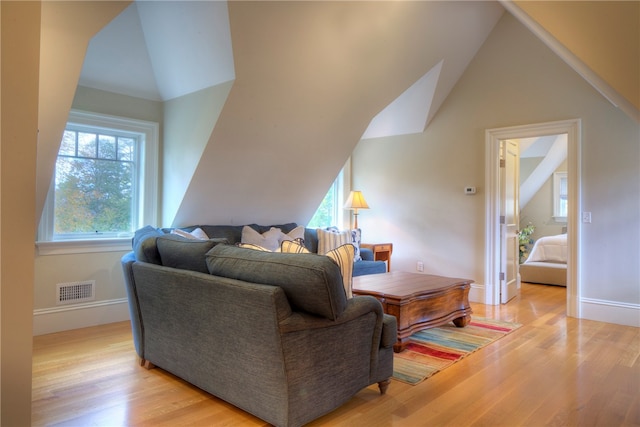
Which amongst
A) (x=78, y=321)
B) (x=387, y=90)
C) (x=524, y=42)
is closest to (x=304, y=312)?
(x=78, y=321)

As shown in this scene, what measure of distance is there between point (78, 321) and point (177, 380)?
5.69 ft

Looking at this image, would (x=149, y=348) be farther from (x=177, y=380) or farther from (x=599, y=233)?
(x=599, y=233)

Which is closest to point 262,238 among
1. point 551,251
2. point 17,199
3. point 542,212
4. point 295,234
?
point 295,234

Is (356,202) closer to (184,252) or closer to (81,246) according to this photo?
(81,246)

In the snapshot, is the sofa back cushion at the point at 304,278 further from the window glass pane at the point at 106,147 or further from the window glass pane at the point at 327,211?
the window glass pane at the point at 327,211

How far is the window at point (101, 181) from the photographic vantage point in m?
3.66

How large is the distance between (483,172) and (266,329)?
151 inches

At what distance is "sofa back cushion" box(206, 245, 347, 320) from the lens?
1.82m

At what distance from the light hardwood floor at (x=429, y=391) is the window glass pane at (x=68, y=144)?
1600 mm

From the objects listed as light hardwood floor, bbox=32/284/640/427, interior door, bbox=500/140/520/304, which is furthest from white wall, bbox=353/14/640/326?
light hardwood floor, bbox=32/284/640/427

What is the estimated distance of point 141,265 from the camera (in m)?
2.62

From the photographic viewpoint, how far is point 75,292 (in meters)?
3.71

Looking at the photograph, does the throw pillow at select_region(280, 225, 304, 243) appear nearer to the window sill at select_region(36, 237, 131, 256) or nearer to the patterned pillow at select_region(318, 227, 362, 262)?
the patterned pillow at select_region(318, 227, 362, 262)

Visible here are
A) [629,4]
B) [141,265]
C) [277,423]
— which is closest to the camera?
[277,423]
